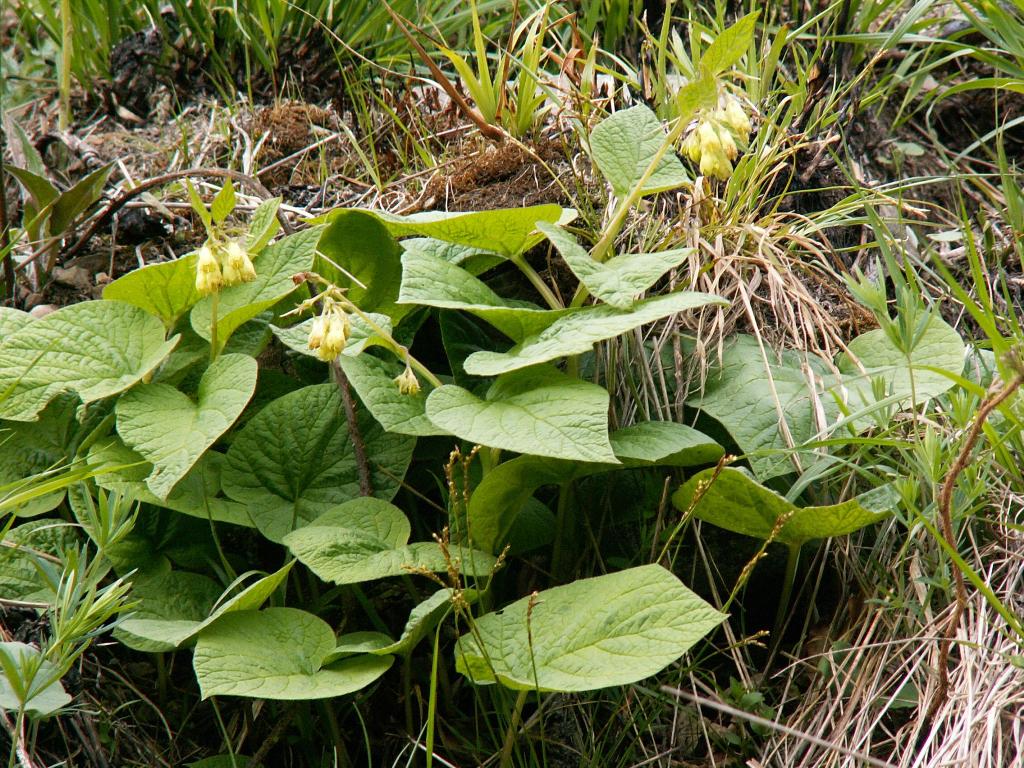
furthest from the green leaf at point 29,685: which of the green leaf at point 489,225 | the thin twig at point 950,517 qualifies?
the thin twig at point 950,517

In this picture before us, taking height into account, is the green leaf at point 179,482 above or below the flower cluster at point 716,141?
below

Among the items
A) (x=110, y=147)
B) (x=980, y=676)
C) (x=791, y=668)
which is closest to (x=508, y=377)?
(x=791, y=668)

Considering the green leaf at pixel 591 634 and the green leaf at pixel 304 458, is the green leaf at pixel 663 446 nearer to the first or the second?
the green leaf at pixel 591 634

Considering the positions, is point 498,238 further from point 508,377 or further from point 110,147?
point 110,147

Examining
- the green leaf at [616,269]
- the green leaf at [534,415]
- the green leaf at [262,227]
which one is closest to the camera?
the green leaf at [534,415]

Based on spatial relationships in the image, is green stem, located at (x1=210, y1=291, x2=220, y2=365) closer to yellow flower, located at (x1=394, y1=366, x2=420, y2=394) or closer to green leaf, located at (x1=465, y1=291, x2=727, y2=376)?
yellow flower, located at (x1=394, y1=366, x2=420, y2=394)

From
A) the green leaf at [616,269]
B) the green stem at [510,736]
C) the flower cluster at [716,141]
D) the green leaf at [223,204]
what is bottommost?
the green stem at [510,736]

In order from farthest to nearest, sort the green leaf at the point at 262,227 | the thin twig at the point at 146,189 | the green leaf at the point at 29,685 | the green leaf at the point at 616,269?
the thin twig at the point at 146,189, the green leaf at the point at 262,227, the green leaf at the point at 616,269, the green leaf at the point at 29,685
